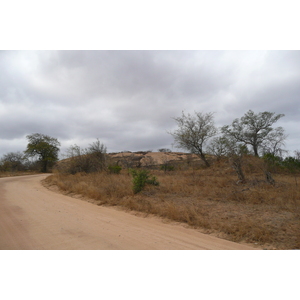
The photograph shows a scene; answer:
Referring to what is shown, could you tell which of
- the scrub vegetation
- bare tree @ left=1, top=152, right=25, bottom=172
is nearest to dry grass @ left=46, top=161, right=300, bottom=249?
the scrub vegetation

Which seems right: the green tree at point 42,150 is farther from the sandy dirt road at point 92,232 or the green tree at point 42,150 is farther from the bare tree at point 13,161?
the sandy dirt road at point 92,232

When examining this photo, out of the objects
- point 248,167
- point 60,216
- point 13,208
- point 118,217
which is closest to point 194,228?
point 118,217

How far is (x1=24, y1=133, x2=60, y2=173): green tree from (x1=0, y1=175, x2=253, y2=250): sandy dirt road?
143 feet

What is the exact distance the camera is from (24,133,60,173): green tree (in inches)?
1816

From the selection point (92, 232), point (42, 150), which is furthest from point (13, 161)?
point (92, 232)

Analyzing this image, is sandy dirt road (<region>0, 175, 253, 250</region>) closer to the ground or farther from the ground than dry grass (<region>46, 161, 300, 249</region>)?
closer to the ground

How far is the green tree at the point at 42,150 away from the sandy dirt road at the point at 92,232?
43.6m

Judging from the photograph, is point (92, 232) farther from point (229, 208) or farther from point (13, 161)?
point (13, 161)

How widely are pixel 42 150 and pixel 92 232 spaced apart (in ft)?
157

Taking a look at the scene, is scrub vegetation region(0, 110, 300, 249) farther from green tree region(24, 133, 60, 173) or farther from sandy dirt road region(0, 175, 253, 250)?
green tree region(24, 133, 60, 173)

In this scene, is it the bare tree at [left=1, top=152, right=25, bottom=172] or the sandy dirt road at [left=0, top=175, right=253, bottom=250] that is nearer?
the sandy dirt road at [left=0, top=175, right=253, bottom=250]

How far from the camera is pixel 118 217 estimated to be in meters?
6.70

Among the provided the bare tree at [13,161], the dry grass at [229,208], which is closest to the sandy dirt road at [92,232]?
the dry grass at [229,208]

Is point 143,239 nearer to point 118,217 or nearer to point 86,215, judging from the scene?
point 118,217
